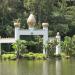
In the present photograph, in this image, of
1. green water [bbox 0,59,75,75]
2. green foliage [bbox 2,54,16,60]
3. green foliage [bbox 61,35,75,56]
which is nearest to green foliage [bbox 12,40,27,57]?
green foliage [bbox 2,54,16,60]

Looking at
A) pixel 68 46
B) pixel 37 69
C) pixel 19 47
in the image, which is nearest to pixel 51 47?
pixel 68 46

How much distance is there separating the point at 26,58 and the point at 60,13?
11957mm

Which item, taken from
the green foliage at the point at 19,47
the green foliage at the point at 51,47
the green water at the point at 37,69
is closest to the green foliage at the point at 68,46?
the green foliage at the point at 51,47

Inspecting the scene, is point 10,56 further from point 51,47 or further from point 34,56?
point 51,47

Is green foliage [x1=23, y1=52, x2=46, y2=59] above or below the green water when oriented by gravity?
above

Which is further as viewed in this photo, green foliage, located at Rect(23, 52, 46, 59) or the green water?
green foliage, located at Rect(23, 52, 46, 59)

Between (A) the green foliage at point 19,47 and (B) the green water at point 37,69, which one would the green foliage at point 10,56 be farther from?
(B) the green water at point 37,69

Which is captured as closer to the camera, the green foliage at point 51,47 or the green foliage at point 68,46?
the green foliage at point 51,47

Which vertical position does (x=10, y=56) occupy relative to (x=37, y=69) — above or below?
above

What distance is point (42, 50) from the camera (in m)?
47.8

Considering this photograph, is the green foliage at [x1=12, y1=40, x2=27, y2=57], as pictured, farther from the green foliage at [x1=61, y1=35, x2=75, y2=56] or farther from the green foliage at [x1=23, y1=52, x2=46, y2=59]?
the green foliage at [x1=61, y1=35, x2=75, y2=56]

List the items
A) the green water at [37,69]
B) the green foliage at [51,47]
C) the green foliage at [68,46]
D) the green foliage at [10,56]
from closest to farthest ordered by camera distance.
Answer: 1. the green water at [37,69]
2. the green foliage at [10,56]
3. the green foliage at [51,47]
4. the green foliage at [68,46]

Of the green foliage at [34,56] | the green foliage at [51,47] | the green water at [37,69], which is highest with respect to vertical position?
the green foliage at [51,47]

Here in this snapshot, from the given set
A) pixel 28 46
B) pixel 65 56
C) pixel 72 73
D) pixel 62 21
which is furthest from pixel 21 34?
pixel 72 73
